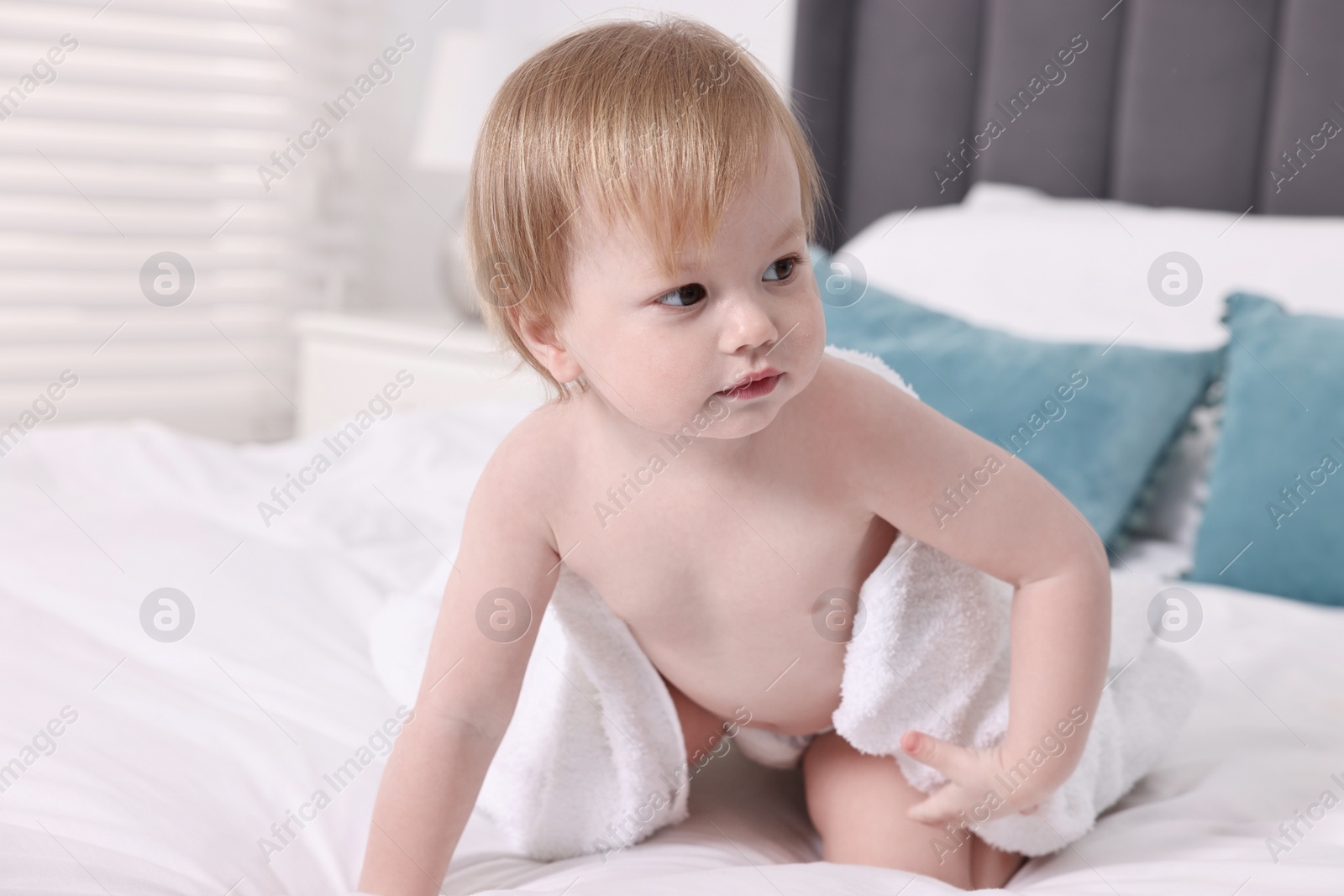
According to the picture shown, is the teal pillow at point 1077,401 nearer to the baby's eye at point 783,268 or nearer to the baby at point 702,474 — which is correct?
the baby at point 702,474

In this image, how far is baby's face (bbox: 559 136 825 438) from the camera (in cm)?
63

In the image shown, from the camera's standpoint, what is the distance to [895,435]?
29.2 inches

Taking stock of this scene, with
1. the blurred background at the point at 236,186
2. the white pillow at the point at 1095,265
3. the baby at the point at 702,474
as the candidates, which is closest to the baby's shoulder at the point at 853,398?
the baby at the point at 702,474

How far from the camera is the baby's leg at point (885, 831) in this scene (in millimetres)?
808

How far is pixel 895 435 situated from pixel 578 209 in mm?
258

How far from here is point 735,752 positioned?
1001 mm

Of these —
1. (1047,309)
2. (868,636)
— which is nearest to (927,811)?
(868,636)

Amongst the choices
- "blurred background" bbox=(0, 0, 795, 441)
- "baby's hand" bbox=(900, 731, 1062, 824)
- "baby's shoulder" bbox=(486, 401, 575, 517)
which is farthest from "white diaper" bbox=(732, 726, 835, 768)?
"blurred background" bbox=(0, 0, 795, 441)

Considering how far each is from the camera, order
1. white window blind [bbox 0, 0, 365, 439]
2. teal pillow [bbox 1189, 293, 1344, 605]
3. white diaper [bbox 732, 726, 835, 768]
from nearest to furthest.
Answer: white diaper [bbox 732, 726, 835, 768], teal pillow [bbox 1189, 293, 1344, 605], white window blind [bbox 0, 0, 365, 439]

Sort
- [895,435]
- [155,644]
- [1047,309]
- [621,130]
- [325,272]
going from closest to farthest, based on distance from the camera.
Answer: [621,130], [895,435], [155,644], [1047,309], [325,272]

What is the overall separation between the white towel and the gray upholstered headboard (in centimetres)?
127

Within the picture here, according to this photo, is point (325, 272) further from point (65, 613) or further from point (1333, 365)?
point (1333, 365)

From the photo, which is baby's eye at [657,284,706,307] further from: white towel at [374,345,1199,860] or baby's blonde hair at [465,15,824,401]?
white towel at [374,345,1199,860]

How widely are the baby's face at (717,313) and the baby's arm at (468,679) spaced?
0.15m
